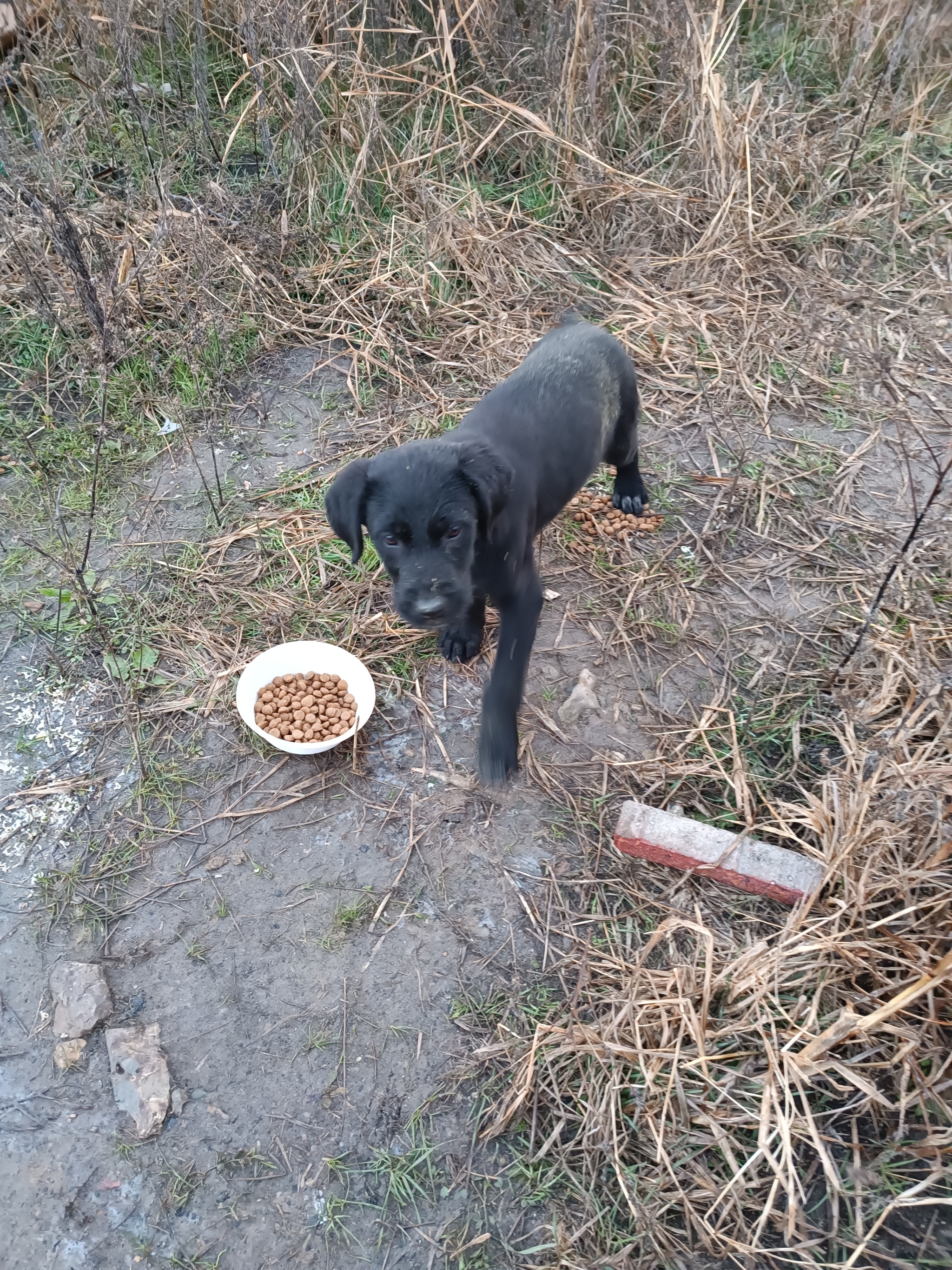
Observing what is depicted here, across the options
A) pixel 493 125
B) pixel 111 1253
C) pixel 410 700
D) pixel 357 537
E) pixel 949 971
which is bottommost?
pixel 111 1253

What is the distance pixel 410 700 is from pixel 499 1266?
1789mm

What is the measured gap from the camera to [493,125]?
518cm

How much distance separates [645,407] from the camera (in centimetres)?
452

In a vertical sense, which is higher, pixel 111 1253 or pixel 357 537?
pixel 357 537

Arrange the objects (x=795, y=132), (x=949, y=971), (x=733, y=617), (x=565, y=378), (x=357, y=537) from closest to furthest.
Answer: (x=949, y=971) → (x=357, y=537) → (x=565, y=378) → (x=733, y=617) → (x=795, y=132)

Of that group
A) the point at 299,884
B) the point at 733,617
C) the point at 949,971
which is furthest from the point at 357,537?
the point at 949,971

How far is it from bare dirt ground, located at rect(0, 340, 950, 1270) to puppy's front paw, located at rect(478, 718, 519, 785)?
0.47 feet

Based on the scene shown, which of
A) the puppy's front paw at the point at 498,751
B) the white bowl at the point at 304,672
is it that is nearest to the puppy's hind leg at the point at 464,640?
the white bowl at the point at 304,672

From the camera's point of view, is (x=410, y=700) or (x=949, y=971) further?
(x=410, y=700)

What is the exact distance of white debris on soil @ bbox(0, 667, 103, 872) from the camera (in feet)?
9.52

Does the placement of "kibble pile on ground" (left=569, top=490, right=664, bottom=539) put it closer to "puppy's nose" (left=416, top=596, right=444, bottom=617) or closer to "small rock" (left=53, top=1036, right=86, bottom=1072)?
"puppy's nose" (left=416, top=596, right=444, bottom=617)

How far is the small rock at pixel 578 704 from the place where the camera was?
320cm

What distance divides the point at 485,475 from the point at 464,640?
970 millimetres

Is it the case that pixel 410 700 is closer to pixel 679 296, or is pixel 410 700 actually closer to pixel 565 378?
pixel 565 378
